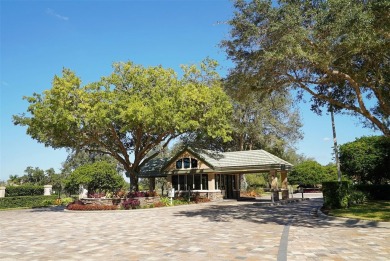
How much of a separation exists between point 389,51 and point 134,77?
1866 cm

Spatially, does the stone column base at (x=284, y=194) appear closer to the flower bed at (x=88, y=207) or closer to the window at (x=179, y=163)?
the window at (x=179, y=163)

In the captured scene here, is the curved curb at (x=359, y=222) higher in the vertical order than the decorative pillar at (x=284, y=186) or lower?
lower

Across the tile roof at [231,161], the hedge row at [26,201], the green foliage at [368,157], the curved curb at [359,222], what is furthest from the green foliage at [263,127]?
the curved curb at [359,222]

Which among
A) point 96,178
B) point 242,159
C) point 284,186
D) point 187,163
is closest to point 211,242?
point 96,178

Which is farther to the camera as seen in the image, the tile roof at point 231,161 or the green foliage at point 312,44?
the tile roof at point 231,161

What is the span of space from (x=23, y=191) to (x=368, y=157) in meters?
36.7

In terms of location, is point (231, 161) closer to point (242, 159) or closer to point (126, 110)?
point (242, 159)

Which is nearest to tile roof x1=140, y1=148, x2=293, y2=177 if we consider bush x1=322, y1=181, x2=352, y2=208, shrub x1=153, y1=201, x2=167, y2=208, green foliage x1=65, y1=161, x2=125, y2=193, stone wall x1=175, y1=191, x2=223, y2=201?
stone wall x1=175, y1=191, x2=223, y2=201

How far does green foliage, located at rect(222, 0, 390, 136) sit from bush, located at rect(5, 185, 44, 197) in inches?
1314

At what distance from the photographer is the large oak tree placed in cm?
2530

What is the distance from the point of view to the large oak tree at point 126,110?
25.3 meters

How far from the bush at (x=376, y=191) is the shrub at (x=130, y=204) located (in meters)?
17.2

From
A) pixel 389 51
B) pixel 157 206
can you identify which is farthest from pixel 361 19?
pixel 157 206

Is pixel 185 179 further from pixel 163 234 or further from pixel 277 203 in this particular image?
pixel 163 234
